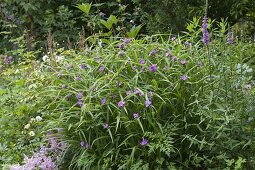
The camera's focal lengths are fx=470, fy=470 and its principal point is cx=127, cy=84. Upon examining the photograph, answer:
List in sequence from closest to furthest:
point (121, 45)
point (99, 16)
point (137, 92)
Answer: point (137, 92)
point (121, 45)
point (99, 16)

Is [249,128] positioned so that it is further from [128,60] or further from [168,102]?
[128,60]

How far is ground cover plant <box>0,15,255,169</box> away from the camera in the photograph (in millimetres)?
3100

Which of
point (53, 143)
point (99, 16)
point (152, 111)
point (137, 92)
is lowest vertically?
point (99, 16)

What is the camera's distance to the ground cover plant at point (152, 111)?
3.10 metres

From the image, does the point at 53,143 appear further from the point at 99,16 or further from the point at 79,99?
the point at 99,16

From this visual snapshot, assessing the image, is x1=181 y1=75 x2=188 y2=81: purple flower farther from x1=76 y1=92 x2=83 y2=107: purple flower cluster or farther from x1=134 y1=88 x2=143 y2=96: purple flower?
x1=76 y1=92 x2=83 y2=107: purple flower cluster

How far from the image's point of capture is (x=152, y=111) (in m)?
3.15

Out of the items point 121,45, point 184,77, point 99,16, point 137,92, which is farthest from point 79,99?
point 99,16

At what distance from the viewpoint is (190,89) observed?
3.36 metres

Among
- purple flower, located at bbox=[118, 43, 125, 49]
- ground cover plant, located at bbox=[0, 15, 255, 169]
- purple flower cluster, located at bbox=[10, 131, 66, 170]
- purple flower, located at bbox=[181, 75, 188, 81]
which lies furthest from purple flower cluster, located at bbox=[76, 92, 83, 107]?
purple flower, located at bbox=[181, 75, 188, 81]

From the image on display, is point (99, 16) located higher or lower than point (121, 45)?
lower

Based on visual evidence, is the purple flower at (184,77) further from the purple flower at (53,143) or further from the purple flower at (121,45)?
the purple flower at (53,143)

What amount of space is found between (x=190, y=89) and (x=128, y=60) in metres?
0.50

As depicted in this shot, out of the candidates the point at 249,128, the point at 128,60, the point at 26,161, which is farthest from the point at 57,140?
the point at 249,128
